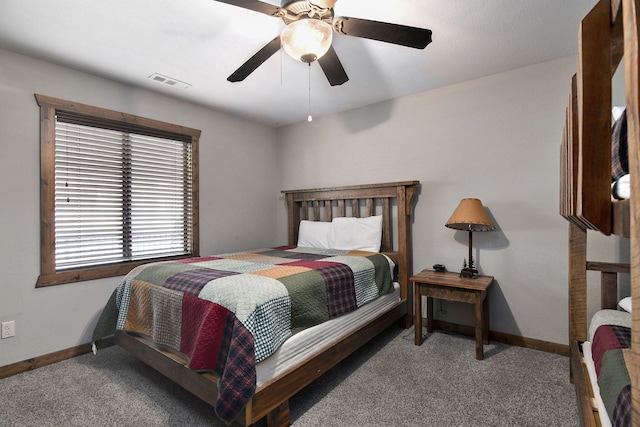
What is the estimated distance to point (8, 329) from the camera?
7.14 feet

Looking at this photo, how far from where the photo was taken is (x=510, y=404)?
1.79 m

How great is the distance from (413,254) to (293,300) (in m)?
1.72

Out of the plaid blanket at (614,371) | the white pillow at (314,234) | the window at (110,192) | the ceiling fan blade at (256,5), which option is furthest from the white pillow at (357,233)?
the ceiling fan blade at (256,5)

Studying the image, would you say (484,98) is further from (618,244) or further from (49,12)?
(49,12)

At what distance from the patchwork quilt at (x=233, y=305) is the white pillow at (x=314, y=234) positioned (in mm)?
810

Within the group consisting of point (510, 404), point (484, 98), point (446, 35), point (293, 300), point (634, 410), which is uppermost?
point (446, 35)

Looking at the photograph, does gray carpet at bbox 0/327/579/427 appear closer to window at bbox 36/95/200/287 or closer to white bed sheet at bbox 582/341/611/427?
white bed sheet at bbox 582/341/611/427

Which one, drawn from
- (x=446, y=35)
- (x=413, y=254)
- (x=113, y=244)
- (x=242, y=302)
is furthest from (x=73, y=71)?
(x=413, y=254)

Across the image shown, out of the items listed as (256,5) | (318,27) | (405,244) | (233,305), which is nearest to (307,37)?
(318,27)

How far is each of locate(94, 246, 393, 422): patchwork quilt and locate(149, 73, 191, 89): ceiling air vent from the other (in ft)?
5.22

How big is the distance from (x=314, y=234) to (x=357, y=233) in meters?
0.57

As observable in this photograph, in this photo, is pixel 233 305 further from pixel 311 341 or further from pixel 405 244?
pixel 405 244

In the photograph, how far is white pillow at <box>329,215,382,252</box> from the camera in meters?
3.12

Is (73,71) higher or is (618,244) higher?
(73,71)
